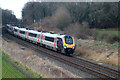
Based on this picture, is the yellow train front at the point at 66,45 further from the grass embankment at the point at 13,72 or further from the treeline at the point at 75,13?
the treeline at the point at 75,13

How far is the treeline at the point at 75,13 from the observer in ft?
117

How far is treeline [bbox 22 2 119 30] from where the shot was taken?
35.7 meters

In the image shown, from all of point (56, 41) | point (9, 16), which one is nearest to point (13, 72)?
point (56, 41)

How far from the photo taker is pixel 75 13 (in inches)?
1677

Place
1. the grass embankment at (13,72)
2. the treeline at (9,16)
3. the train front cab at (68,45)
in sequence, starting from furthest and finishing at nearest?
the treeline at (9,16) → the train front cab at (68,45) → the grass embankment at (13,72)

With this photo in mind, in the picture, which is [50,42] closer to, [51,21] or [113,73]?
[113,73]

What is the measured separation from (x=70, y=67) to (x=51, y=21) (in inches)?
1084

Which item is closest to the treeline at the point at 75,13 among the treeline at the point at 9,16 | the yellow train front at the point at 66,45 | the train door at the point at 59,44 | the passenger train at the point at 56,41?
the treeline at the point at 9,16

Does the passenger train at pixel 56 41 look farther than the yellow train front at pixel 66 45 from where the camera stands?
Yes

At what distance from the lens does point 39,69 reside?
12.1 m

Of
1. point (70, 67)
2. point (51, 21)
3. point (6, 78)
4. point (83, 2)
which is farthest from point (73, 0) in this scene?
point (6, 78)

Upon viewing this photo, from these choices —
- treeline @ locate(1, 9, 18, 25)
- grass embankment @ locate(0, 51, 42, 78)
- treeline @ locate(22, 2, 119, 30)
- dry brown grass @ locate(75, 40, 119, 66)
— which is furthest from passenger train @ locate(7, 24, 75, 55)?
treeline @ locate(22, 2, 119, 30)

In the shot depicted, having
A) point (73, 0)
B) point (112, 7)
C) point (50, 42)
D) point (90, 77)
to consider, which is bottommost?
point (90, 77)

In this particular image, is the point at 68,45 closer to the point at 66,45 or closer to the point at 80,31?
the point at 66,45
